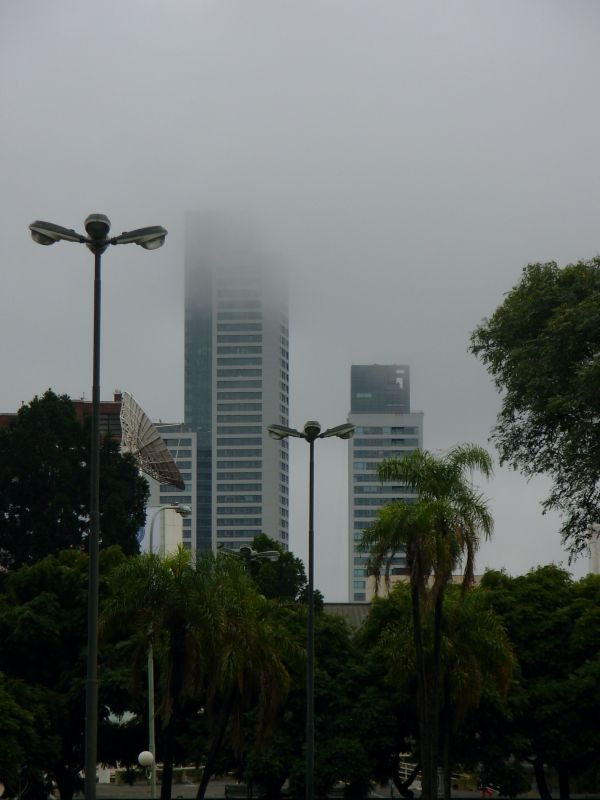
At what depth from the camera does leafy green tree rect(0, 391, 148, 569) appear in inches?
2822

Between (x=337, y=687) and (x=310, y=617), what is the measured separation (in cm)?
1846

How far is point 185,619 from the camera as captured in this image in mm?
33219

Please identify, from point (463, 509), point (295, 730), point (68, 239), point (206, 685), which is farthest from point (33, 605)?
point (68, 239)

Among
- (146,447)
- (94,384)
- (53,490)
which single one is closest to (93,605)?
(94,384)

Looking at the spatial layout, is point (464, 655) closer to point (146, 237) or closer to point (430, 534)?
point (430, 534)

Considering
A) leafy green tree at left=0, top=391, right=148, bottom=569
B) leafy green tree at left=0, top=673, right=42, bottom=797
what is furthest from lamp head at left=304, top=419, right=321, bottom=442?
leafy green tree at left=0, top=391, right=148, bottom=569

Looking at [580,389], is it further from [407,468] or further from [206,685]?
[206,685]

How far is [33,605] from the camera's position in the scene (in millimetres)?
50062

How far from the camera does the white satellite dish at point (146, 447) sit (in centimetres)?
8438

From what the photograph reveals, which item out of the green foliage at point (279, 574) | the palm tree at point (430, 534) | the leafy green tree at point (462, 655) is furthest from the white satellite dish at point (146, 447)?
the palm tree at point (430, 534)

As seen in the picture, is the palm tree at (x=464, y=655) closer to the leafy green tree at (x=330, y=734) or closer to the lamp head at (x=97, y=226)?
the leafy green tree at (x=330, y=734)

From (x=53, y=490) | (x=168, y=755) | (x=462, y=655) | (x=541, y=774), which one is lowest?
(x=541, y=774)

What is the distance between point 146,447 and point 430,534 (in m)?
50.5

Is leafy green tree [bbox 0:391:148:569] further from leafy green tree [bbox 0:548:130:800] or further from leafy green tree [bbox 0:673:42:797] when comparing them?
leafy green tree [bbox 0:673:42:797]
